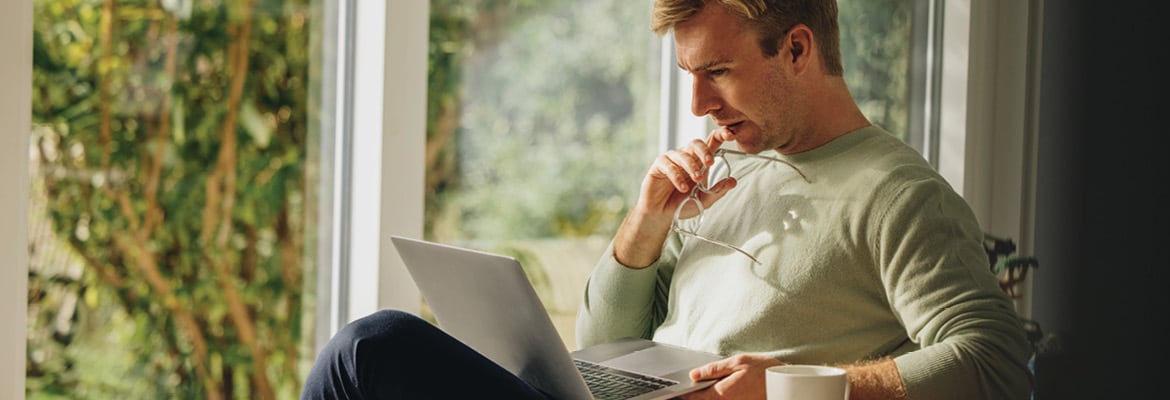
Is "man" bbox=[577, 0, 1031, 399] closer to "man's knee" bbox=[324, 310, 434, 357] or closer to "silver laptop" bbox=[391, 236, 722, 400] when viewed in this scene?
"silver laptop" bbox=[391, 236, 722, 400]

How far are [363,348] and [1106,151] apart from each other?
785 mm

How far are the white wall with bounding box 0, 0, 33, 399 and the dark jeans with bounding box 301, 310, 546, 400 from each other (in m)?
0.69

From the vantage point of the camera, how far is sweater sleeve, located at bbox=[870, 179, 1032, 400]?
4.29ft

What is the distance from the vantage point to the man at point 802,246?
1.33 meters

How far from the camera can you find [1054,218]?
112cm

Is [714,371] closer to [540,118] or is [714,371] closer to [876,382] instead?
[876,382]

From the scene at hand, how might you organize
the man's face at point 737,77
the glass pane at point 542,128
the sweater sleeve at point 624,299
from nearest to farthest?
1. the man's face at point 737,77
2. the sweater sleeve at point 624,299
3. the glass pane at point 542,128

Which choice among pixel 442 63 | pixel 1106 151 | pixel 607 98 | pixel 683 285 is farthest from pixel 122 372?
pixel 1106 151

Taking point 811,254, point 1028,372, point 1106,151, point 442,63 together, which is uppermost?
point 442,63

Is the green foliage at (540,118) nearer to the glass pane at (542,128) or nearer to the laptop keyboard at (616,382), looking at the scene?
the glass pane at (542,128)

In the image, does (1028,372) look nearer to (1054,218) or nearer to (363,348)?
(1054,218)

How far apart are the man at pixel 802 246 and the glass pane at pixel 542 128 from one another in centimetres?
55

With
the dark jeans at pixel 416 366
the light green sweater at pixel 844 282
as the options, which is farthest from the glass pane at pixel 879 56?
the dark jeans at pixel 416 366

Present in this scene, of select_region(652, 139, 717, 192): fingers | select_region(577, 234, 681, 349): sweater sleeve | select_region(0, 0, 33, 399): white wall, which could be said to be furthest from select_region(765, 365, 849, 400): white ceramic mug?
select_region(0, 0, 33, 399): white wall
